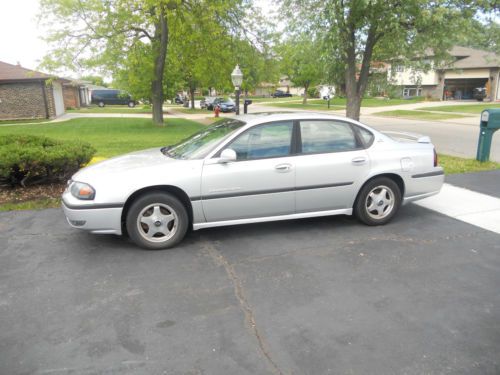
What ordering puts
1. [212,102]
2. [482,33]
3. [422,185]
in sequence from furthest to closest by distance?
[212,102] → [482,33] → [422,185]

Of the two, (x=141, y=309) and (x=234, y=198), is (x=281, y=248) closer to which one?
(x=234, y=198)

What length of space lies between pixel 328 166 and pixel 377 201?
84cm

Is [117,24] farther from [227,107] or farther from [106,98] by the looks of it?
[106,98]

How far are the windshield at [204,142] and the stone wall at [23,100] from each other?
2597cm

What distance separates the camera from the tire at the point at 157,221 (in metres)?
4.40

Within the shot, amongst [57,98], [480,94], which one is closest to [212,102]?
[57,98]

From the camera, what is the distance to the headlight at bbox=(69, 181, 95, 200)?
Result: 4.33 m

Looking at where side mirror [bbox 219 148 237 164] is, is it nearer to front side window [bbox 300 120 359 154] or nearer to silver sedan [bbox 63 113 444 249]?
silver sedan [bbox 63 113 444 249]

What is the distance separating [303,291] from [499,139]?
524 inches

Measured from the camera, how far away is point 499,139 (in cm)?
1395

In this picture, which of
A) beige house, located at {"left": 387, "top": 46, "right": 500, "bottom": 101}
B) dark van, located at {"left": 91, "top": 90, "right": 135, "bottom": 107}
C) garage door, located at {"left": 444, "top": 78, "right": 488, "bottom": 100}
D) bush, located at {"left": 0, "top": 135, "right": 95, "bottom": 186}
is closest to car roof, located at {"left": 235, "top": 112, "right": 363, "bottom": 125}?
bush, located at {"left": 0, "top": 135, "right": 95, "bottom": 186}

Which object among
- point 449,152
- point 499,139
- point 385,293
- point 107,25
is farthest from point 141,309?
point 107,25

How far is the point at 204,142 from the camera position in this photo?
16.4 ft

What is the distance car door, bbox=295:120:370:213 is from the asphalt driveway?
42 centimetres
